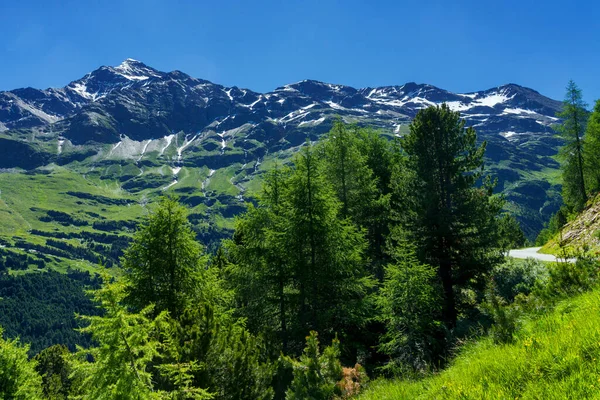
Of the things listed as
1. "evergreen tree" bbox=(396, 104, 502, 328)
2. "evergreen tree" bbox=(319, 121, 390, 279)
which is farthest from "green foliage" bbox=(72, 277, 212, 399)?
"evergreen tree" bbox=(319, 121, 390, 279)

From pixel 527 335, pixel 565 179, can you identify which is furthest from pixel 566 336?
pixel 565 179

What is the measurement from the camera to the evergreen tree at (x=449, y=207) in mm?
21250

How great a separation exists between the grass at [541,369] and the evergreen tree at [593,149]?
160ft

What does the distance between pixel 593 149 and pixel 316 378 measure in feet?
165

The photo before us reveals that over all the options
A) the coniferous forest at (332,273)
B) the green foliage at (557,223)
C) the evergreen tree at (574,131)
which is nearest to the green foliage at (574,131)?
the evergreen tree at (574,131)

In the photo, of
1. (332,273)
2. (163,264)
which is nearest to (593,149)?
(332,273)

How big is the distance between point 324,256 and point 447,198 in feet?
26.5

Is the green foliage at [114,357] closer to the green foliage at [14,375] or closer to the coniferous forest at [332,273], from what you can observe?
the coniferous forest at [332,273]

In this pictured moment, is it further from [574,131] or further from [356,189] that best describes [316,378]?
[574,131]

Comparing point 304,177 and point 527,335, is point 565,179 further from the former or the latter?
point 527,335

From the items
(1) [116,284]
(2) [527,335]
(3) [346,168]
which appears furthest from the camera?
(3) [346,168]

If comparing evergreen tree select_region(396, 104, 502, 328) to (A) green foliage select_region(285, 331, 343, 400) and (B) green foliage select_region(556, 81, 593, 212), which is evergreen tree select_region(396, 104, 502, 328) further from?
(B) green foliage select_region(556, 81, 593, 212)

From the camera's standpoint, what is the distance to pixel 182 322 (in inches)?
567

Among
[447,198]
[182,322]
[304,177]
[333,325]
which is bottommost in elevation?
[333,325]
